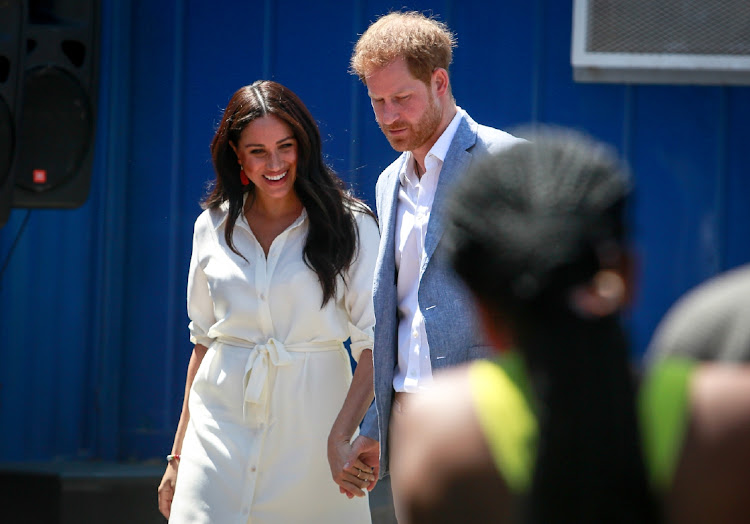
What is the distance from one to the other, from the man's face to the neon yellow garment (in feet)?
5.51

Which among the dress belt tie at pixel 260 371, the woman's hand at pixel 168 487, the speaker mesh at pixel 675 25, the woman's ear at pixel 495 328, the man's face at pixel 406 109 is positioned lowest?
the woman's hand at pixel 168 487

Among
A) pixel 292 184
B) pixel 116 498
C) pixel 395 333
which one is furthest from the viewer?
pixel 116 498

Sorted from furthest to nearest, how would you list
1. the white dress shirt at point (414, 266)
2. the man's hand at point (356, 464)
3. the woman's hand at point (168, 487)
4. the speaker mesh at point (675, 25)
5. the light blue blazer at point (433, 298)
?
1. the speaker mesh at point (675, 25)
2. the woman's hand at point (168, 487)
3. the man's hand at point (356, 464)
4. the white dress shirt at point (414, 266)
5. the light blue blazer at point (433, 298)

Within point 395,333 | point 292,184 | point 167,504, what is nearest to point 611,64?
point 292,184

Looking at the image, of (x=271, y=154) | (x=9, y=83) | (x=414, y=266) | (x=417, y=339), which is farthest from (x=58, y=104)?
(x=417, y=339)

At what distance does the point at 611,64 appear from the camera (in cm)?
482

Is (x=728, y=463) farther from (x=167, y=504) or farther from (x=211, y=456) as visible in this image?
(x=167, y=504)

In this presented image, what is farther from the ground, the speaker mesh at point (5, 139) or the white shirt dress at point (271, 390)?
the speaker mesh at point (5, 139)

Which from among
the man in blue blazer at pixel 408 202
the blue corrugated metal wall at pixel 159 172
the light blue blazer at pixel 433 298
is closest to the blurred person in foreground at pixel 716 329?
the light blue blazer at pixel 433 298

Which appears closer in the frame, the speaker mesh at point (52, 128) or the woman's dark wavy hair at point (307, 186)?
the woman's dark wavy hair at point (307, 186)

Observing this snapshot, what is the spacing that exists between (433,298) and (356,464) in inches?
22.5

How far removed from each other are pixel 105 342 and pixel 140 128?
106cm

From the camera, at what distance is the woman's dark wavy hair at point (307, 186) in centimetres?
324

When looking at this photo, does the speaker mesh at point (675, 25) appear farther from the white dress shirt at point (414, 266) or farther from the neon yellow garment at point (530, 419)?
the neon yellow garment at point (530, 419)
